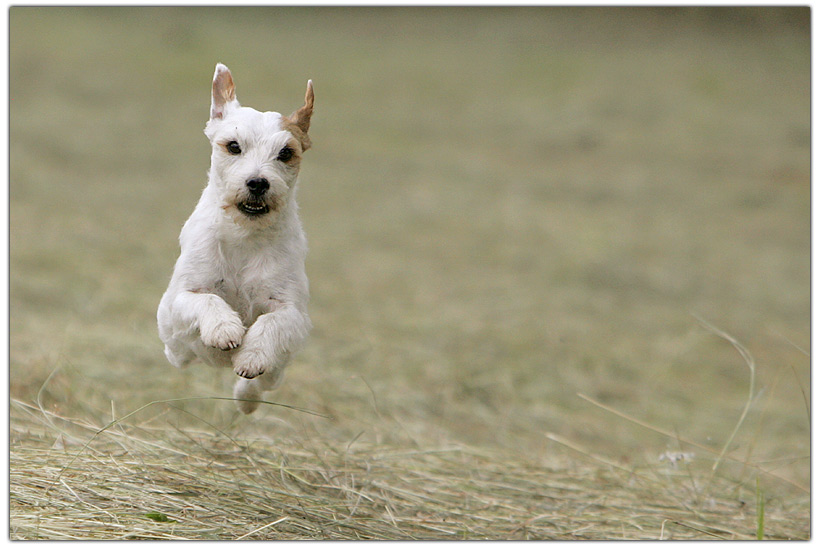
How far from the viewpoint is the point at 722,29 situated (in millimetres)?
19609

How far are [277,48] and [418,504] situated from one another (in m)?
12.7

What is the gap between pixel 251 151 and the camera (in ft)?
9.96

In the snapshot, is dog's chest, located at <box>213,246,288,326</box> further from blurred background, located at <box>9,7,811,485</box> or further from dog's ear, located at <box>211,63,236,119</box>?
blurred background, located at <box>9,7,811,485</box>

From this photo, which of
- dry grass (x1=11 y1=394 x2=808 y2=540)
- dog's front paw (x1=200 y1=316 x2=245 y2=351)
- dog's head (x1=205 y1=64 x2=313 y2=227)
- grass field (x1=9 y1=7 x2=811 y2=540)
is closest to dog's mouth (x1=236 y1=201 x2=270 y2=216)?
dog's head (x1=205 y1=64 x2=313 y2=227)

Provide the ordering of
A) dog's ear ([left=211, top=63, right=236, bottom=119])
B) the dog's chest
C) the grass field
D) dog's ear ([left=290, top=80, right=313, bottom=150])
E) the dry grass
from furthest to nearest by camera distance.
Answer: the grass field
the dry grass
the dog's chest
dog's ear ([left=211, top=63, right=236, bottom=119])
dog's ear ([left=290, top=80, right=313, bottom=150])

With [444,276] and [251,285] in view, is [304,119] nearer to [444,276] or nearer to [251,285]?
[251,285]

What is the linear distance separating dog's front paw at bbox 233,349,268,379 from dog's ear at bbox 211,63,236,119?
2.78 ft

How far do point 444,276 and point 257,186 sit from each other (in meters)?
13.3

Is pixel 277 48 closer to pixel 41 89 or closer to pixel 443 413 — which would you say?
pixel 41 89

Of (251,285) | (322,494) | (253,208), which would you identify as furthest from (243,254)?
(322,494)

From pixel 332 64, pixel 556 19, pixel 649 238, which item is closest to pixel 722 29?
pixel 556 19

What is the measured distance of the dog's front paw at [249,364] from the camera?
9.72 ft

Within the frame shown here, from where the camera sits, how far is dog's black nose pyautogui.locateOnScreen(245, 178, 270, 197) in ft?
9.77

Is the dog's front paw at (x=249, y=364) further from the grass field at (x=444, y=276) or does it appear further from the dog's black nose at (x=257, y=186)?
the grass field at (x=444, y=276)
